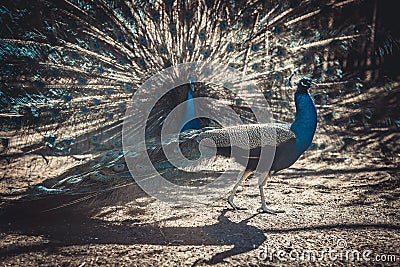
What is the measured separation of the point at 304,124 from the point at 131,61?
6.27ft

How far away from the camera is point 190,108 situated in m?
3.13

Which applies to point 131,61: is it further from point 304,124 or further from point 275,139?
point 304,124

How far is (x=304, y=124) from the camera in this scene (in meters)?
2.47

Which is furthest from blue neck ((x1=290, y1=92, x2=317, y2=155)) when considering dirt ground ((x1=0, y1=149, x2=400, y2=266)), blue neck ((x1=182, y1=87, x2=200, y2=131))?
blue neck ((x1=182, y1=87, x2=200, y2=131))

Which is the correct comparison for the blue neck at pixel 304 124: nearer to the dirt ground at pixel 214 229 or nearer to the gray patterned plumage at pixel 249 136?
the gray patterned plumage at pixel 249 136

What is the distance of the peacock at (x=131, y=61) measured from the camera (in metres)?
2.96

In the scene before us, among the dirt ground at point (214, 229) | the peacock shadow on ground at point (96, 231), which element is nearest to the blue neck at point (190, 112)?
the dirt ground at point (214, 229)

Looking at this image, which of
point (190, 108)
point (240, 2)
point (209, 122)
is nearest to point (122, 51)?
point (190, 108)

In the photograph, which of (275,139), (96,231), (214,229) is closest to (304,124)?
(275,139)

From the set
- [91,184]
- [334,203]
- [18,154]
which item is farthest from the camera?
[18,154]

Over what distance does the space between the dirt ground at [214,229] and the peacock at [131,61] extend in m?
0.37

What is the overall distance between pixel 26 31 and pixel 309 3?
3.09 m

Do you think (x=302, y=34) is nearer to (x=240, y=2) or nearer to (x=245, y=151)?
(x=240, y=2)

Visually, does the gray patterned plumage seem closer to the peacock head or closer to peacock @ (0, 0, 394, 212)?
peacock @ (0, 0, 394, 212)
